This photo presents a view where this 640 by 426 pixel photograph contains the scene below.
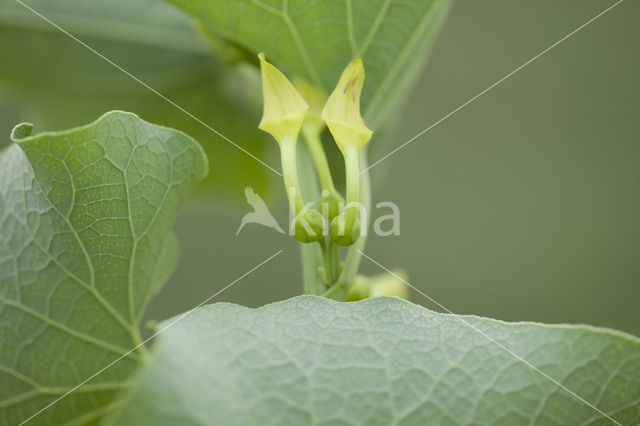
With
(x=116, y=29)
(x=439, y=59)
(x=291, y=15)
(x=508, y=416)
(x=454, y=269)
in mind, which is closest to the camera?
(x=508, y=416)

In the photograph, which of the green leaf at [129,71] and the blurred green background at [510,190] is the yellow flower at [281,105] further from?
the blurred green background at [510,190]

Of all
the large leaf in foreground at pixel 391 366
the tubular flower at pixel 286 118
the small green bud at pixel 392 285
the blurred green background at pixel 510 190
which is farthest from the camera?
the blurred green background at pixel 510 190

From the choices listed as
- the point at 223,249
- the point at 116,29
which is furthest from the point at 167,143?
the point at 223,249

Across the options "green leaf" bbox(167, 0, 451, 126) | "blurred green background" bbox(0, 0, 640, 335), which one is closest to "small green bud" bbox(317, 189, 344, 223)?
"green leaf" bbox(167, 0, 451, 126)

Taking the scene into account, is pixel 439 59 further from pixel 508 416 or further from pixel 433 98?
pixel 508 416

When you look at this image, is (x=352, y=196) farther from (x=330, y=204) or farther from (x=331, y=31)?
(x=331, y=31)

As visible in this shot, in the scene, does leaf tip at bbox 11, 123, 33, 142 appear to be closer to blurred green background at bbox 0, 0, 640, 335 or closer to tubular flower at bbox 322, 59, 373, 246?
tubular flower at bbox 322, 59, 373, 246

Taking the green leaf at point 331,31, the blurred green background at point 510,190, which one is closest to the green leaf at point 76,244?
the green leaf at point 331,31
